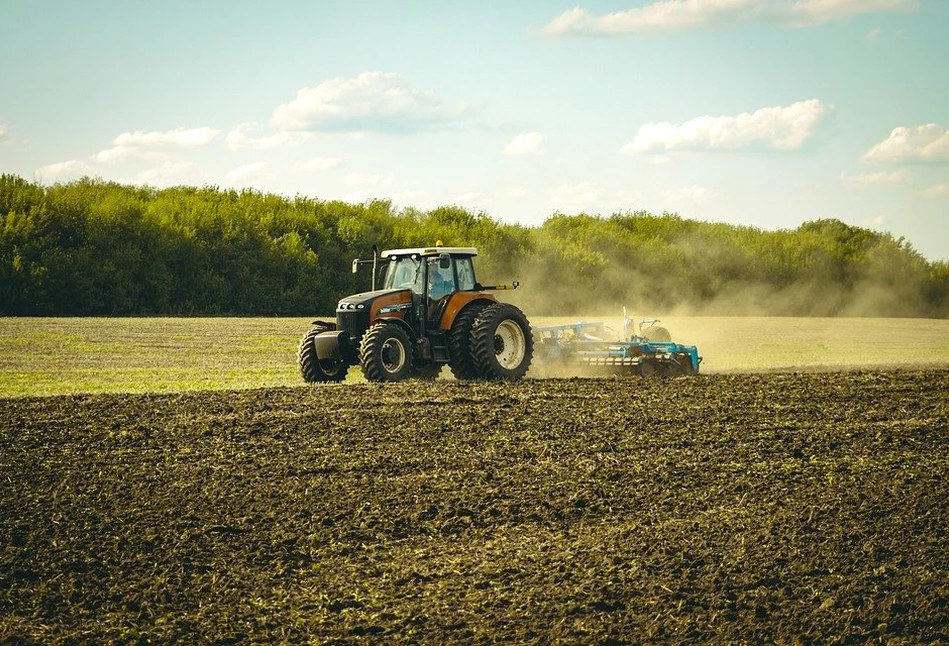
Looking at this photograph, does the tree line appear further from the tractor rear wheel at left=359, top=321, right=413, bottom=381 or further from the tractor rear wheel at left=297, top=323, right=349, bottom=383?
the tractor rear wheel at left=359, top=321, right=413, bottom=381

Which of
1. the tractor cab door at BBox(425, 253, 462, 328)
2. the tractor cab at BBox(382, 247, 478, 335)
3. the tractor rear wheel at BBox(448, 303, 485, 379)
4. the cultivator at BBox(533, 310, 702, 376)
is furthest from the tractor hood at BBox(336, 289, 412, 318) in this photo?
the cultivator at BBox(533, 310, 702, 376)

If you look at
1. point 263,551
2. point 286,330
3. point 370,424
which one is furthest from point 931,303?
point 263,551

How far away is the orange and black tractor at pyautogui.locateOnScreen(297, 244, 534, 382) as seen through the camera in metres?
17.8

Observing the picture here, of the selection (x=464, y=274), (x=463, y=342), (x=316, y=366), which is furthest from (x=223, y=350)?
(x=463, y=342)

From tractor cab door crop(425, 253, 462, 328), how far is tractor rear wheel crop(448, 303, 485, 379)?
1.04 feet

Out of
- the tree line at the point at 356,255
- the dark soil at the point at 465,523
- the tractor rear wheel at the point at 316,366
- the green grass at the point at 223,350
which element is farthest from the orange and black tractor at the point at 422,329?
the tree line at the point at 356,255

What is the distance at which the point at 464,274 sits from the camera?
18.8m

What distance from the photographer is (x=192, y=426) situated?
14164 mm

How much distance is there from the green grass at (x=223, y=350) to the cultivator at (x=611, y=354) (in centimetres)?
378

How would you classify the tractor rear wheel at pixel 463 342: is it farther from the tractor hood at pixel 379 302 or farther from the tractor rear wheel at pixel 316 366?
the tractor rear wheel at pixel 316 366

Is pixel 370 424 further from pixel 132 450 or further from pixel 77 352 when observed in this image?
pixel 77 352

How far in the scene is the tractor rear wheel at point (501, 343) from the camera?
1811 cm

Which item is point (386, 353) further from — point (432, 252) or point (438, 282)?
point (432, 252)

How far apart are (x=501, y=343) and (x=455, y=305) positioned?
1.14 metres
